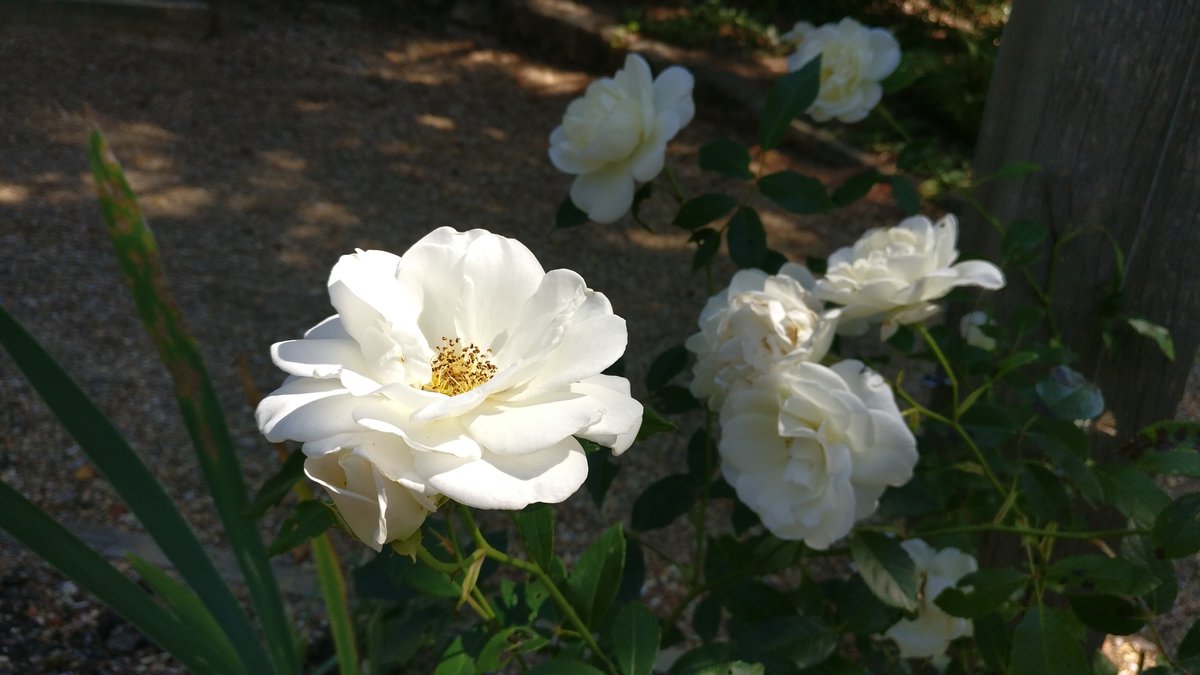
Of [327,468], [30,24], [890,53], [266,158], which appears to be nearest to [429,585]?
[327,468]

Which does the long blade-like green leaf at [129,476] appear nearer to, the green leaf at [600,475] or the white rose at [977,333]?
the green leaf at [600,475]

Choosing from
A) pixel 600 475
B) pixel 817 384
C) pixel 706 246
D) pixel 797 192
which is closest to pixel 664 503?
pixel 600 475

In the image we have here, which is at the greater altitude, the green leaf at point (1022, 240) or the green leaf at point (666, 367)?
the green leaf at point (1022, 240)

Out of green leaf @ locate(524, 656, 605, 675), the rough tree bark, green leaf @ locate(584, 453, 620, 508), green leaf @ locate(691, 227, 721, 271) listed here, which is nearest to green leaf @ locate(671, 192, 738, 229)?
green leaf @ locate(691, 227, 721, 271)

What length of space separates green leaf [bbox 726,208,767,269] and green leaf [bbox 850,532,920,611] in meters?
0.45

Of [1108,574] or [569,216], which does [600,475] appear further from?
[1108,574]

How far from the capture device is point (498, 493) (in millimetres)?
653

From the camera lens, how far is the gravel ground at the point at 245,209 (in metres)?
2.46

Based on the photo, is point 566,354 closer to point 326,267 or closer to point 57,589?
point 57,589

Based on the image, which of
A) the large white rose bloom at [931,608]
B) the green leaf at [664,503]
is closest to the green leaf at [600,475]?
the green leaf at [664,503]

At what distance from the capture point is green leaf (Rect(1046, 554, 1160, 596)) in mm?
1057

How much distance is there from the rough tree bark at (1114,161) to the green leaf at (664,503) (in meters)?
0.58

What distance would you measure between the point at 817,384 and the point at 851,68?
0.62 m

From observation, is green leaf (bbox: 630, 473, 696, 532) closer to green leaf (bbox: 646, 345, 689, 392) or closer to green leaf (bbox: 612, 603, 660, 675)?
green leaf (bbox: 646, 345, 689, 392)
